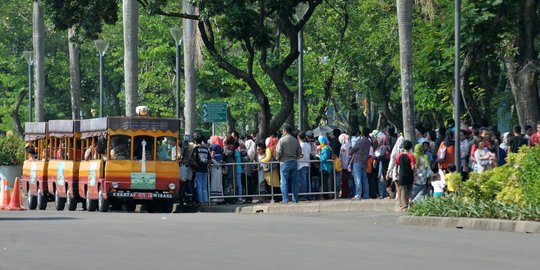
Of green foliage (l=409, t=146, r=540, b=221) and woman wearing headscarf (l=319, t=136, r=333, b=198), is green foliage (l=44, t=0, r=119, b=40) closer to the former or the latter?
woman wearing headscarf (l=319, t=136, r=333, b=198)

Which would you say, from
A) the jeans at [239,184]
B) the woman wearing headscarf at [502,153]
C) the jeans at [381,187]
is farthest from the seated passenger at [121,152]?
the woman wearing headscarf at [502,153]

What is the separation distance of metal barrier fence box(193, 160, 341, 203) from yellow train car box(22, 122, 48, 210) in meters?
5.16

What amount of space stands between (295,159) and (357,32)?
29.5 meters

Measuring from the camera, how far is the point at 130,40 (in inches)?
1722

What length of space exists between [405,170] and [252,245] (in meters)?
10.1

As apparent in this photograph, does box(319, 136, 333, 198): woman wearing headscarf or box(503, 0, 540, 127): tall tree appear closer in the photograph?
box(319, 136, 333, 198): woman wearing headscarf

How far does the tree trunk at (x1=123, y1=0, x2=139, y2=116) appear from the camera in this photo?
4362 centimetres

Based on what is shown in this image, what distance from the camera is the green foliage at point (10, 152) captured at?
54.3m

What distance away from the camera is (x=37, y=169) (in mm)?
40344

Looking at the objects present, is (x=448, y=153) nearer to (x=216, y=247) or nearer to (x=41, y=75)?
(x=216, y=247)

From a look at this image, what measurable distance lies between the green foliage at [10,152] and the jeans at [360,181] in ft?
72.5

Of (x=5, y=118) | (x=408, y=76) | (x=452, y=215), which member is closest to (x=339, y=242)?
(x=452, y=215)

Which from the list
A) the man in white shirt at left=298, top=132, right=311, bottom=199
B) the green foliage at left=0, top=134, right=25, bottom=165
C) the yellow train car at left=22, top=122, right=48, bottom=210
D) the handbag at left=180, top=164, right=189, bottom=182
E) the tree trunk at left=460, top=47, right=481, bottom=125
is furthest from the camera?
the green foliage at left=0, top=134, right=25, bottom=165

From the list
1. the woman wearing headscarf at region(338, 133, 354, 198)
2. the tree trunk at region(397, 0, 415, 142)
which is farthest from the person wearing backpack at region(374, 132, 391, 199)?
the woman wearing headscarf at region(338, 133, 354, 198)
